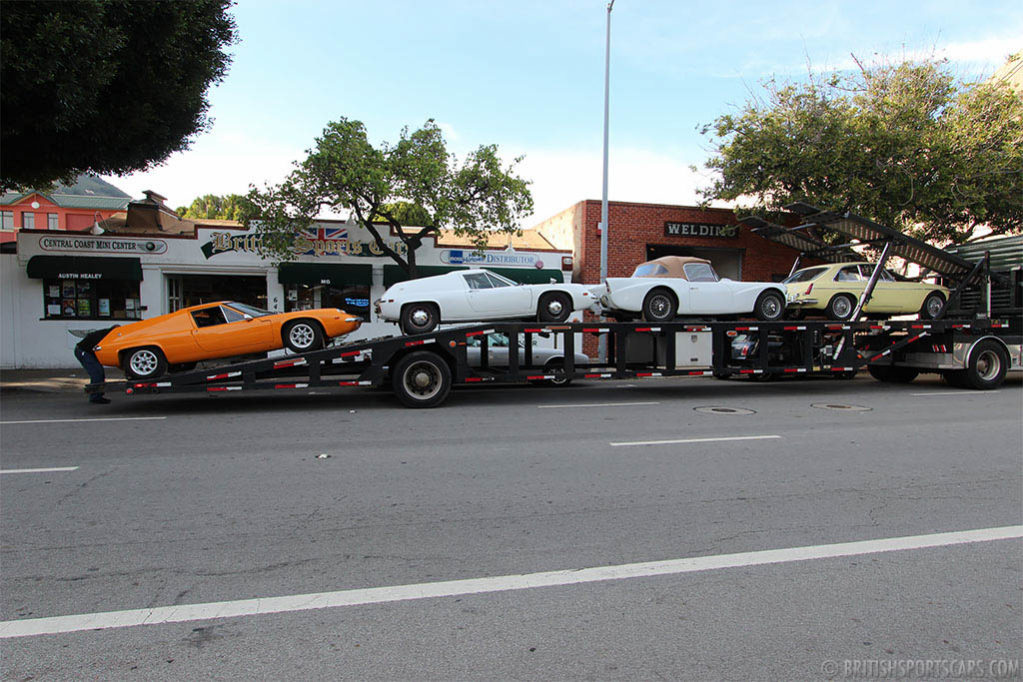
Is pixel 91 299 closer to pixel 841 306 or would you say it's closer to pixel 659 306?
pixel 659 306

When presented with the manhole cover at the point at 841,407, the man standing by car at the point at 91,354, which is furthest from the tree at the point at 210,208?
the manhole cover at the point at 841,407

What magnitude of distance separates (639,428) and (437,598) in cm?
564

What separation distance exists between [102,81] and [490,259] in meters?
12.8

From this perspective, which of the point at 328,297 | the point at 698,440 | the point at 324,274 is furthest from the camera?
the point at 328,297

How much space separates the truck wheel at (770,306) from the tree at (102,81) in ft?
36.9

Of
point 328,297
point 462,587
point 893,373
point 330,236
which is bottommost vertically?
point 462,587

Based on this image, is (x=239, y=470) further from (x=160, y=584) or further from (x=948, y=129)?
(x=948, y=129)

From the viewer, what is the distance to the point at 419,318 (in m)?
11.0

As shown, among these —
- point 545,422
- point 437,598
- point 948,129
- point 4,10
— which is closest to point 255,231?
point 4,10

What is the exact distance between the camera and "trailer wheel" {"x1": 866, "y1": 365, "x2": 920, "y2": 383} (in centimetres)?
1484

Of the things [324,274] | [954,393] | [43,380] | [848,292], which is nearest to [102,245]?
[43,380]

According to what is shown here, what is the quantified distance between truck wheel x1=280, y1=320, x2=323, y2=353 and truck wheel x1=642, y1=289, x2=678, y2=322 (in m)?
5.96

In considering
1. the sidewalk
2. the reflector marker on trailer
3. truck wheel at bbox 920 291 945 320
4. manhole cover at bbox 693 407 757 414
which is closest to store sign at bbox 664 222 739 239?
truck wheel at bbox 920 291 945 320

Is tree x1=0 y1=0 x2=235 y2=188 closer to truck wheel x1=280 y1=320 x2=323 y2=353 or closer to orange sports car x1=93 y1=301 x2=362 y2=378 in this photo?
orange sports car x1=93 y1=301 x2=362 y2=378
